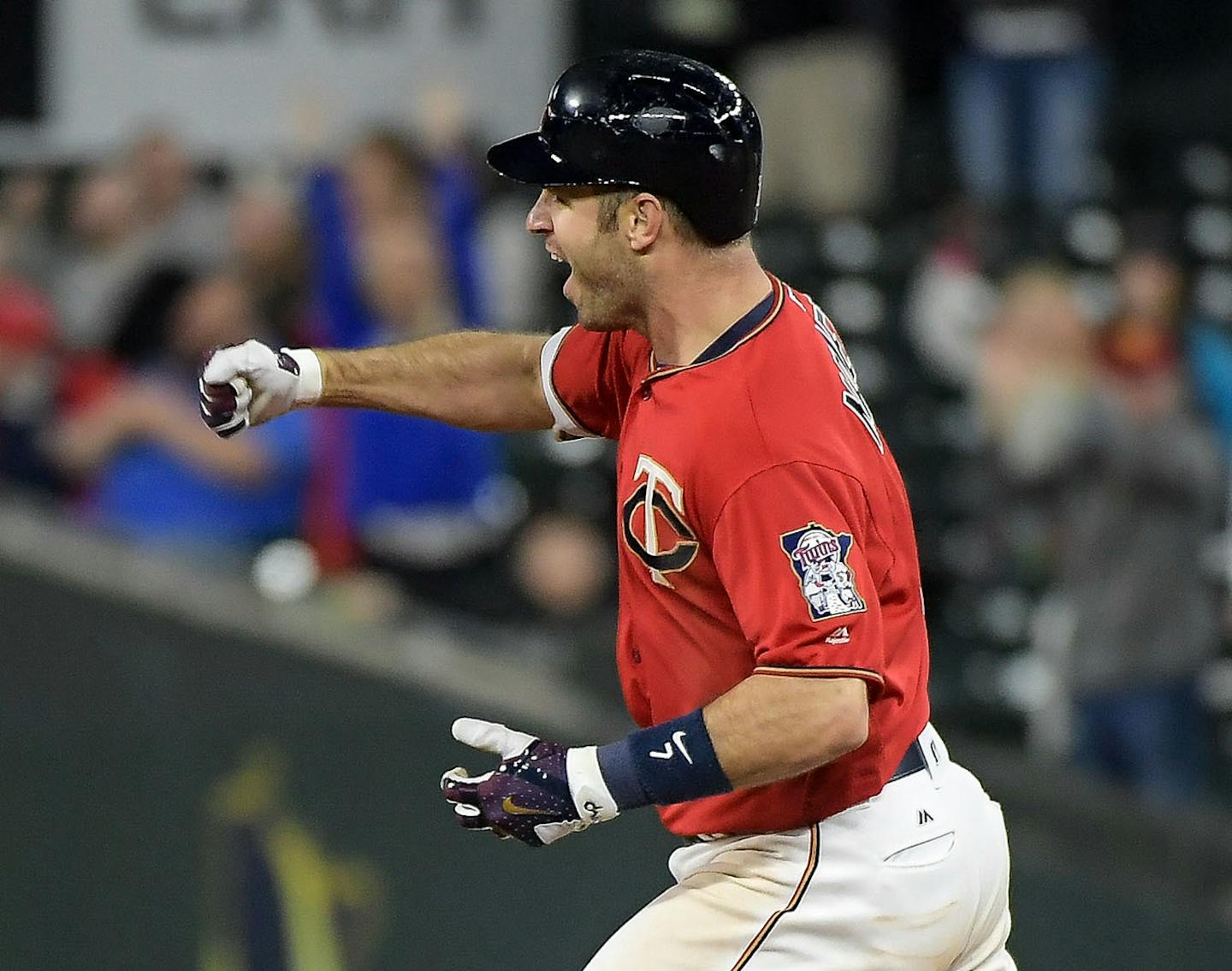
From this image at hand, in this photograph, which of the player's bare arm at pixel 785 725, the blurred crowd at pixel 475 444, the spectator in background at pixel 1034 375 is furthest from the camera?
the spectator in background at pixel 1034 375

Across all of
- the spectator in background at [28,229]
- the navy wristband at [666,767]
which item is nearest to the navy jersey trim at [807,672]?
the navy wristband at [666,767]

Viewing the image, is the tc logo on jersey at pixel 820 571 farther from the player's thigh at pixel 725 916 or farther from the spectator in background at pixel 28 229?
the spectator in background at pixel 28 229

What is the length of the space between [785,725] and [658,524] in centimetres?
37

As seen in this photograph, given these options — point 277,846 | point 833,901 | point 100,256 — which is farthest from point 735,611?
point 100,256

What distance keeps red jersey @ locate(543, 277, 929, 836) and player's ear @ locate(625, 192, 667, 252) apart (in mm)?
179

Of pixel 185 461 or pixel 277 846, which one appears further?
pixel 185 461

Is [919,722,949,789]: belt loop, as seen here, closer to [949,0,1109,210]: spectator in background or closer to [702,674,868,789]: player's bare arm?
[702,674,868,789]: player's bare arm

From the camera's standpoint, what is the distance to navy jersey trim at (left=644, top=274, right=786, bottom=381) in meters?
3.15

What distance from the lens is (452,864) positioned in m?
5.89

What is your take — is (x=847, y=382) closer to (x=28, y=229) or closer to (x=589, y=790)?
(x=589, y=790)

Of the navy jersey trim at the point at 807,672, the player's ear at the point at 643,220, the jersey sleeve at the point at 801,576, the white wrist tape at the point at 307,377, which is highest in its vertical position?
the player's ear at the point at 643,220

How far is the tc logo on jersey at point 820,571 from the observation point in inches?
115

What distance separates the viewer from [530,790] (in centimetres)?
302

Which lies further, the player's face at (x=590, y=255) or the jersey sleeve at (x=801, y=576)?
the player's face at (x=590, y=255)
